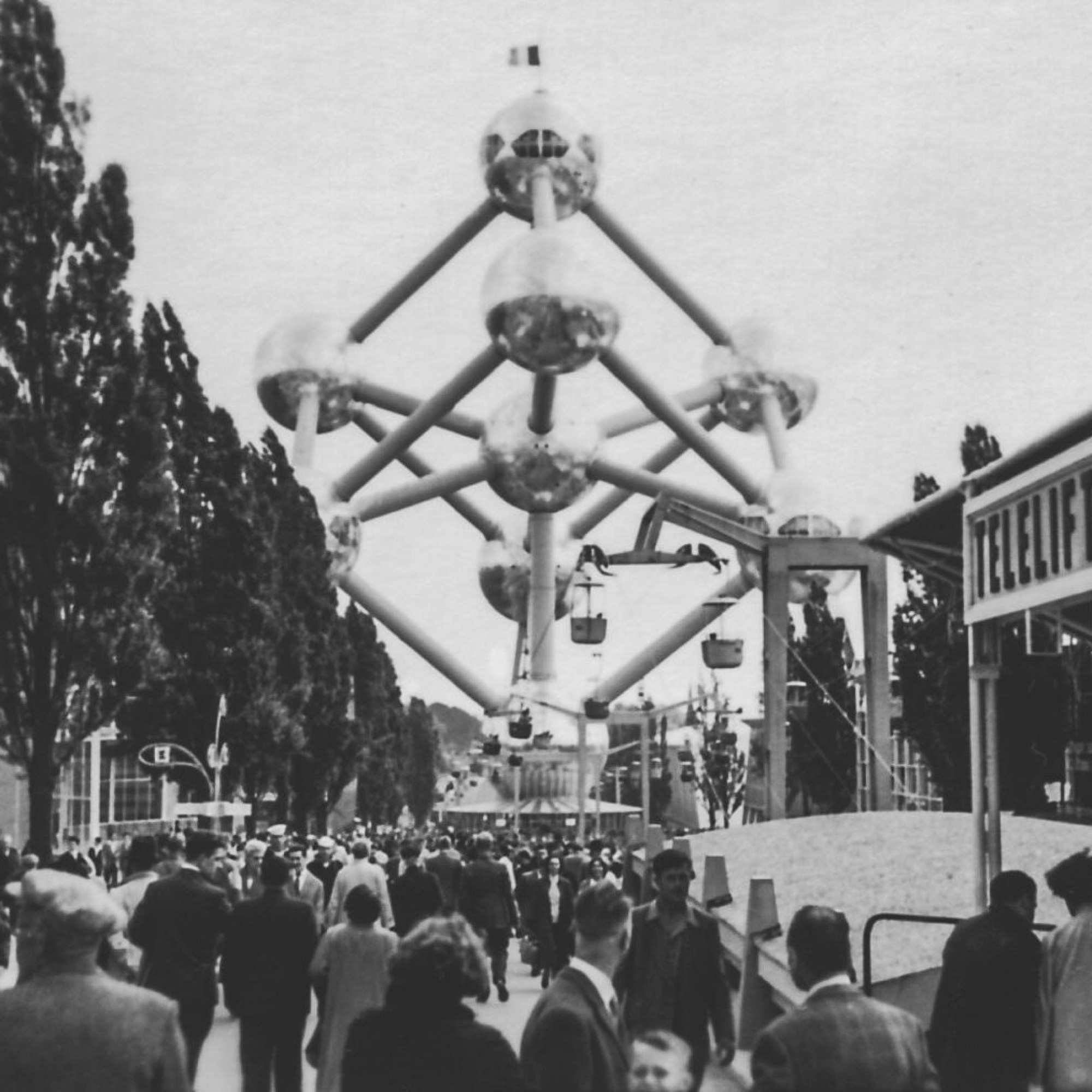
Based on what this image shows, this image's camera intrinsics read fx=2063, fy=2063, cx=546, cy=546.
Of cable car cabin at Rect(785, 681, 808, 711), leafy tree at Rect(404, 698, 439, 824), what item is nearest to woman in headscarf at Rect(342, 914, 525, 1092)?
cable car cabin at Rect(785, 681, 808, 711)

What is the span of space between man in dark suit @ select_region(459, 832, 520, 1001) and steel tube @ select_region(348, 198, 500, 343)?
29.5 metres

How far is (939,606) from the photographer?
39.6 metres

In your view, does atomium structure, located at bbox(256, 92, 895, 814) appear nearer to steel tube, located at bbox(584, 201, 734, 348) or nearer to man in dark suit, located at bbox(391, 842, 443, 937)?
steel tube, located at bbox(584, 201, 734, 348)

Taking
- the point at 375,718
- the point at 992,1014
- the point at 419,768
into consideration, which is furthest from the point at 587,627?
the point at 419,768

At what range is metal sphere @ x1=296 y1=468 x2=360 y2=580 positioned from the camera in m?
47.0

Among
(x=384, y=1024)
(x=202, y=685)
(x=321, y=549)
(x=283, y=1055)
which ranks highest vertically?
(x=321, y=549)

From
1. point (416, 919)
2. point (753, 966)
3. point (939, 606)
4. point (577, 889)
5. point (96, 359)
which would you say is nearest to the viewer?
point (416, 919)

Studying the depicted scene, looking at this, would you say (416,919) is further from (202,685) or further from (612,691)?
(612,691)

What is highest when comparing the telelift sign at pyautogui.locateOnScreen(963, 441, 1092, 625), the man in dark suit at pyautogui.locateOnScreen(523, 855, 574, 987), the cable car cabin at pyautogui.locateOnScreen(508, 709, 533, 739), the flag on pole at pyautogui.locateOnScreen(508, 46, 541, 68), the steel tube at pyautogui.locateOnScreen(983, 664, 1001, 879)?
the flag on pole at pyautogui.locateOnScreen(508, 46, 541, 68)

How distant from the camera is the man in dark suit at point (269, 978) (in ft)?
30.7

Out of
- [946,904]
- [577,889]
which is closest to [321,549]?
[577,889]

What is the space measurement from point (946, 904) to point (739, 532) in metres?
10.4

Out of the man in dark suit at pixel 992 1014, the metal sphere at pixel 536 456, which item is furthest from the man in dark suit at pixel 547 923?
the metal sphere at pixel 536 456

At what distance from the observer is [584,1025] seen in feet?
18.0
